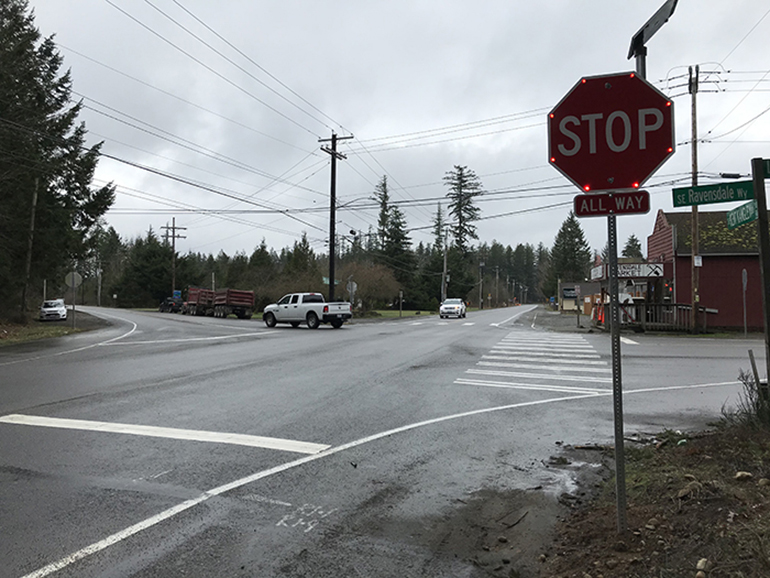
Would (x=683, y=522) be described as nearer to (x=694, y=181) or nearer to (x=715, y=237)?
(x=694, y=181)

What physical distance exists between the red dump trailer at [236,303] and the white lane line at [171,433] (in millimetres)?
40013

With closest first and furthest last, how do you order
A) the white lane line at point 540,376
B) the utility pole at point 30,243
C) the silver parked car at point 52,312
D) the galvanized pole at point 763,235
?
the galvanized pole at point 763,235, the white lane line at point 540,376, the utility pole at point 30,243, the silver parked car at point 52,312

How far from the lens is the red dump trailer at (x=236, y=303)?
154ft

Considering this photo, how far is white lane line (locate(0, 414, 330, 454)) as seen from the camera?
20.4 feet

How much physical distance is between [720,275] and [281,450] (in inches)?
1155

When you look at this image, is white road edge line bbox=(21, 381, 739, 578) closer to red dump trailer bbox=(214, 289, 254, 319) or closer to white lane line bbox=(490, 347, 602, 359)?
white lane line bbox=(490, 347, 602, 359)

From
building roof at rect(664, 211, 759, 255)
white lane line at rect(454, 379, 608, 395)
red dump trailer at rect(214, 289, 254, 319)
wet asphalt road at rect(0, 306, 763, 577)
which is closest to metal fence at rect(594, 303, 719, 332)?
building roof at rect(664, 211, 759, 255)

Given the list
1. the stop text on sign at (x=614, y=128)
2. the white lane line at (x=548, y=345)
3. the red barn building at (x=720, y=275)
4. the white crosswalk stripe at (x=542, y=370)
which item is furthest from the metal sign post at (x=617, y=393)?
the red barn building at (x=720, y=275)

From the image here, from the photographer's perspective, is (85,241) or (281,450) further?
(85,241)

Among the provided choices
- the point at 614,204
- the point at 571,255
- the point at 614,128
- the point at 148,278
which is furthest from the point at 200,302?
the point at 571,255

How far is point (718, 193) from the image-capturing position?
18.9 ft

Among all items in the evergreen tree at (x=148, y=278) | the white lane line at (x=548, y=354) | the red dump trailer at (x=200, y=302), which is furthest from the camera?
the evergreen tree at (x=148, y=278)

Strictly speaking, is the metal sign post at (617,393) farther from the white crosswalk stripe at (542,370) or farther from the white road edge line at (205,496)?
the white crosswalk stripe at (542,370)

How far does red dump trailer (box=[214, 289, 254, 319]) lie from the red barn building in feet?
104
